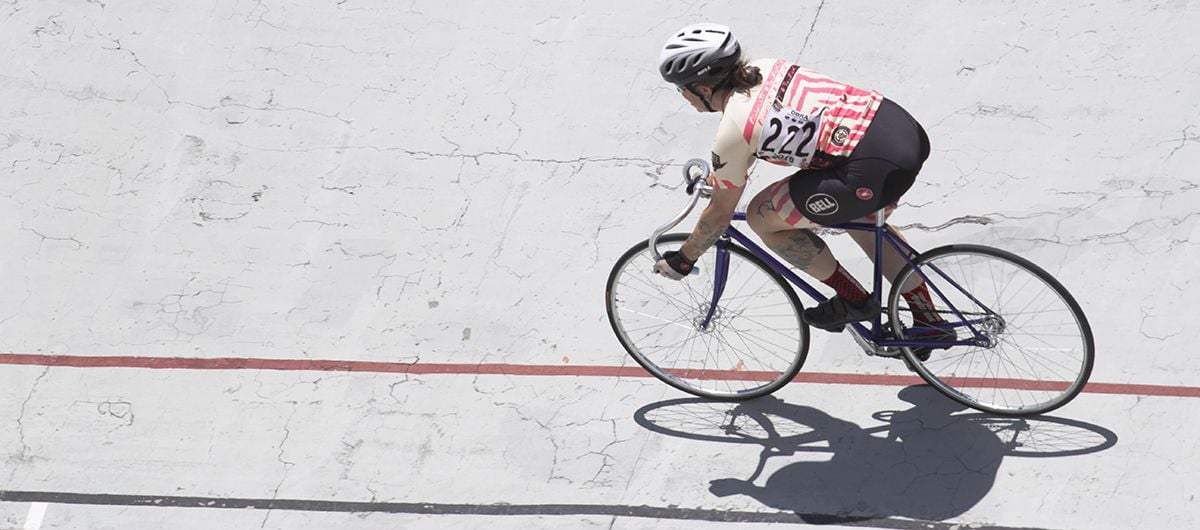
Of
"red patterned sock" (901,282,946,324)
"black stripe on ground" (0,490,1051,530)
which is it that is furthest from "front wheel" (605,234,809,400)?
"black stripe on ground" (0,490,1051,530)

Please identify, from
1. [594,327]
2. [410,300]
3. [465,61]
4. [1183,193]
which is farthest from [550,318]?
[1183,193]

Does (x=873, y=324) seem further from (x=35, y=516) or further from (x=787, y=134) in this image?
(x=35, y=516)

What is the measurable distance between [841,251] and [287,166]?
2.88m

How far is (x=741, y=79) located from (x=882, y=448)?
1.71 m

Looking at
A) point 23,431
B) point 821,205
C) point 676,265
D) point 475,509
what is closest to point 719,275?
point 676,265

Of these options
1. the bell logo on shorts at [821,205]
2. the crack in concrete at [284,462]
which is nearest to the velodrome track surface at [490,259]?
the crack in concrete at [284,462]

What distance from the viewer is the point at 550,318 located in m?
5.73

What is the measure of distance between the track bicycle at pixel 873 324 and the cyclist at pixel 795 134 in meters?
0.27

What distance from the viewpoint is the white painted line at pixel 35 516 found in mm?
4980

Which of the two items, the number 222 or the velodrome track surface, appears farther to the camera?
the velodrome track surface

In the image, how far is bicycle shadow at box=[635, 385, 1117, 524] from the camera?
485 centimetres

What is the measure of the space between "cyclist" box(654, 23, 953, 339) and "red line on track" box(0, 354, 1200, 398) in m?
1.08

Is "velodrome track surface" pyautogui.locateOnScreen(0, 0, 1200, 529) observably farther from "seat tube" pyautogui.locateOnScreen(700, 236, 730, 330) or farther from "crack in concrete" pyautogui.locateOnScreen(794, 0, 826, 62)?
"seat tube" pyautogui.locateOnScreen(700, 236, 730, 330)

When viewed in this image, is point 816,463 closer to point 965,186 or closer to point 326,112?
point 965,186
